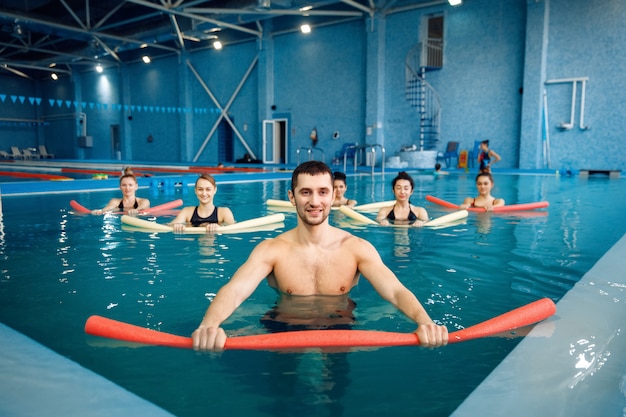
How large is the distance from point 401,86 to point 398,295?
1755 centimetres

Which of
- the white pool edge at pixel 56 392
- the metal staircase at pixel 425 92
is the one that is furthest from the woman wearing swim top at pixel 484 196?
the metal staircase at pixel 425 92

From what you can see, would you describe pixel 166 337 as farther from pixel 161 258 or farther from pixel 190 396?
pixel 161 258

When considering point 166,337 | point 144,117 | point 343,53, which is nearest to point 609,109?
point 343,53

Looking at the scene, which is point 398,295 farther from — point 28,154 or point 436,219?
point 28,154

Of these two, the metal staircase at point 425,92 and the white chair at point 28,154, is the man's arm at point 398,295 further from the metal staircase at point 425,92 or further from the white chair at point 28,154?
the white chair at point 28,154

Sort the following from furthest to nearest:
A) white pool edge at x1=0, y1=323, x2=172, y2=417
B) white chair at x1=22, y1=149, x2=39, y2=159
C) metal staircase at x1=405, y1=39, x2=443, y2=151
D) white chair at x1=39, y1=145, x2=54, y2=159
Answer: white chair at x1=39, y1=145, x2=54, y2=159 → white chair at x1=22, y1=149, x2=39, y2=159 → metal staircase at x1=405, y1=39, x2=443, y2=151 → white pool edge at x1=0, y1=323, x2=172, y2=417

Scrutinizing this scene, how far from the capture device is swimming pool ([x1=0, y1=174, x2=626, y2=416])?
78.1 inches

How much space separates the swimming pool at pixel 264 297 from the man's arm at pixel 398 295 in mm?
157

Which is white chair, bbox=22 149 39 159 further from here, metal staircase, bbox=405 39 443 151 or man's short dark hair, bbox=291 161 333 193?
man's short dark hair, bbox=291 161 333 193

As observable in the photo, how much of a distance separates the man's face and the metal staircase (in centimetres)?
1668

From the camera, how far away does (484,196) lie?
7.45 metres

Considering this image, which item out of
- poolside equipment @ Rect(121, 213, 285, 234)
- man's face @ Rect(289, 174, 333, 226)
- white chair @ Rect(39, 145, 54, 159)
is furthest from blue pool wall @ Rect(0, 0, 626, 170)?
man's face @ Rect(289, 174, 333, 226)

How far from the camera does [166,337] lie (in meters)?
2.17

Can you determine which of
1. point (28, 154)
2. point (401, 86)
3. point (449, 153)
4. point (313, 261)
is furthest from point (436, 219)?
point (28, 154)
